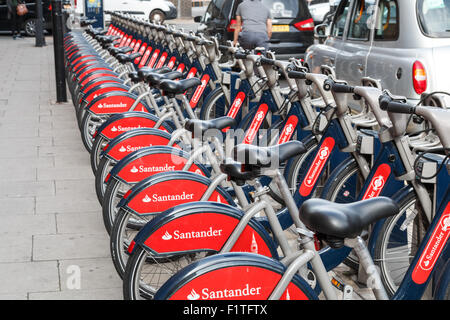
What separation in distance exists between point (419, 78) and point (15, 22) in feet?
63.4

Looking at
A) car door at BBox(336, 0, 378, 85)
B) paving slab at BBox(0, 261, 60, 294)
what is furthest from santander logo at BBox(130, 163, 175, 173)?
car door at BBox(336, 0, 378, 85)

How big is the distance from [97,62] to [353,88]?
5.50 metres

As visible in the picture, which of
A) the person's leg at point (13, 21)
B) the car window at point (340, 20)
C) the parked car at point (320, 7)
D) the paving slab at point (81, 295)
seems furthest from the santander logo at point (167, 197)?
the person's leg at point (13, 21)

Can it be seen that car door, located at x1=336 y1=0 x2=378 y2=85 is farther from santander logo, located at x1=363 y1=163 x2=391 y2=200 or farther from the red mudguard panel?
the red mudguard panel

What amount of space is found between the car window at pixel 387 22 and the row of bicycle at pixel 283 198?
1.46 meters

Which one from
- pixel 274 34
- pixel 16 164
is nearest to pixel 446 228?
pixel 16 164

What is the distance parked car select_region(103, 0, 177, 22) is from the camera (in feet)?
88.4

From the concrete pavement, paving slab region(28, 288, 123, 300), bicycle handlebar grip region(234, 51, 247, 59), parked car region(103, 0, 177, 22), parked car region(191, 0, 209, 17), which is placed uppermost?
bicycle handlebar grip region(234, 51, 247, 59)

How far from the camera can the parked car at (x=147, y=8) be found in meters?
26.9

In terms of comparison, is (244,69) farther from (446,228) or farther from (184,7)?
(184,7)

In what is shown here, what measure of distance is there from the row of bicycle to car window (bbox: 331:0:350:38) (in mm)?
2347

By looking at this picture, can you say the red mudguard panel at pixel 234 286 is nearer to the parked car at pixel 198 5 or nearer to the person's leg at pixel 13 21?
the person's leg at pixel 13 21

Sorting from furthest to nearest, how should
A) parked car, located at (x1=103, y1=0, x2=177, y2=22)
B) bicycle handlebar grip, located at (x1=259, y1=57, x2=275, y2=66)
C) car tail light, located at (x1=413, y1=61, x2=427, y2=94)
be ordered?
1. parked car, located at (x1=103, y1=0, x2=177, y2=22)
2. car tail light, located at (x1=413, y1=61, x2=427, y2=94)
3. bicycle handlebar grip, located at (x1=259, y1=57, x2=275, y2=66)

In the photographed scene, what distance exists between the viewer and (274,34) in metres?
12.2
